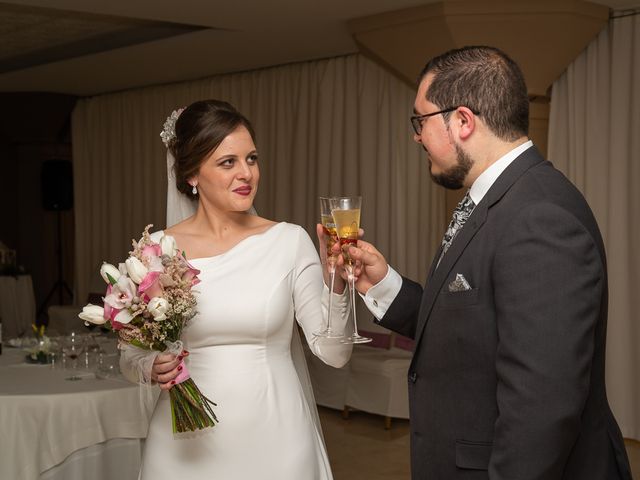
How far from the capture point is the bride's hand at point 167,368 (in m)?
2.46

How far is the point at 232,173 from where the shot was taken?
2.76 metres

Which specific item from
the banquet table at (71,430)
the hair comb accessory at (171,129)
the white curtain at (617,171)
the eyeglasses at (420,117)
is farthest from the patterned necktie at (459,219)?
the white curtain at (617,171)

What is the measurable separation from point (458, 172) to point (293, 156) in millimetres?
6494

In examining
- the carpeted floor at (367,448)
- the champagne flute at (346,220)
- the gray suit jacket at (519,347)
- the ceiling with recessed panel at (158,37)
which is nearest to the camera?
the gray suit jacket at (519,347)

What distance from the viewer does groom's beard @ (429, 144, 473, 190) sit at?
6.45 feet

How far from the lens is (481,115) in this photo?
192cm

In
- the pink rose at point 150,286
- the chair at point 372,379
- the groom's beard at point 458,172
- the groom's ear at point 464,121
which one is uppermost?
the groom's ear at point 464,121

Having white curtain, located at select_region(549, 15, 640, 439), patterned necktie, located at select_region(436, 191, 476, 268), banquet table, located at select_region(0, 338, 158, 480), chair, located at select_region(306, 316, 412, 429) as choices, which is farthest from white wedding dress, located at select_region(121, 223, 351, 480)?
white curtain, located at select_region(549, 15, 640, 439)

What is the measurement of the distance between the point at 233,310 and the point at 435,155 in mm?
992

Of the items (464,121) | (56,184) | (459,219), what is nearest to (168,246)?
(459,219)

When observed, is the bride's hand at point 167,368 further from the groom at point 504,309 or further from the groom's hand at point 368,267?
the groom at point 504,309

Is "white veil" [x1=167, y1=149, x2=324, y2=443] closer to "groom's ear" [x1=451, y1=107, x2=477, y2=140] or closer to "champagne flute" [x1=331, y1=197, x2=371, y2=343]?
"champagne flute" [x1=331, y1=197, x2=371, y2=343]

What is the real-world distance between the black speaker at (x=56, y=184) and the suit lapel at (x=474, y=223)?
10.4 meters

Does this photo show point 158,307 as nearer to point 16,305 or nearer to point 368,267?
point 368,267
